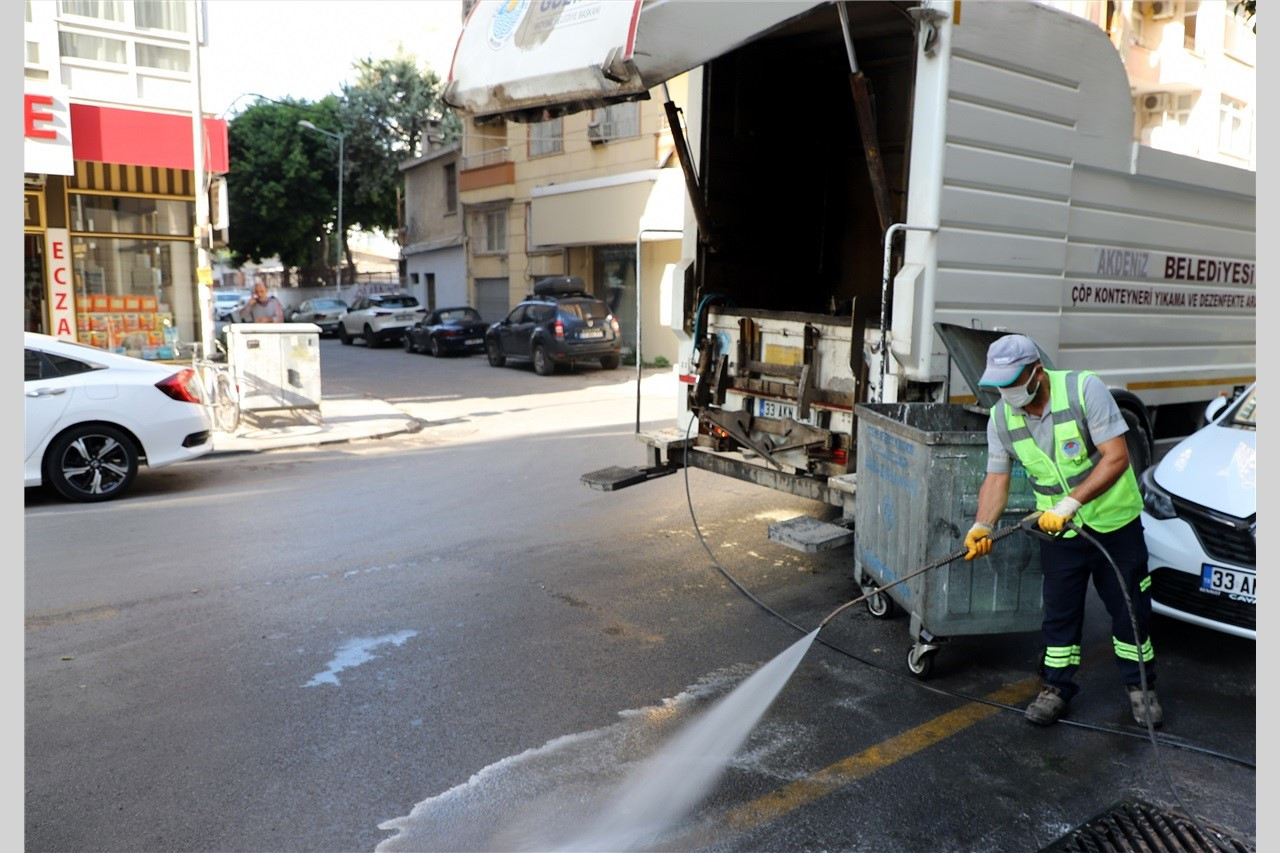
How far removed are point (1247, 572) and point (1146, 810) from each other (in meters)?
1.56

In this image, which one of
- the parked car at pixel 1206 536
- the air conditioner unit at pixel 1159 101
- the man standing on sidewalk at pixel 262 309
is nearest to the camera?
the parked car at pixel 1206 536

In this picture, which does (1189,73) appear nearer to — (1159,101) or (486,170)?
(1159,101)

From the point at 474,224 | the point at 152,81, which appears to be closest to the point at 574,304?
the point at 152,81

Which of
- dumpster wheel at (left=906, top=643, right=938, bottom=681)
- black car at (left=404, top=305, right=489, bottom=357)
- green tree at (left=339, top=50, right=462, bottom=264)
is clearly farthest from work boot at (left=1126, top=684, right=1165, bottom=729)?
green tree at (left=339, top=50, right=462, bottom=264)

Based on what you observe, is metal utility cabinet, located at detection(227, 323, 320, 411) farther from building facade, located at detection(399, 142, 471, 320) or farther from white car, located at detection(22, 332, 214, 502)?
building facade, located at detection(399, 142, 471, 320)

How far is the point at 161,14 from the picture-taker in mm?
14453

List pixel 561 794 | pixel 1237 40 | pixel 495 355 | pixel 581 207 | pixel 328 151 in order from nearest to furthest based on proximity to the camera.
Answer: pixel 561 794
pixel 495 355
pixel 581 207
pixel 1237 40
pixel 328 151

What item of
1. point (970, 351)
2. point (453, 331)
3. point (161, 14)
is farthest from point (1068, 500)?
point (453, 331)

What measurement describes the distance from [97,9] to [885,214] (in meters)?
12.8

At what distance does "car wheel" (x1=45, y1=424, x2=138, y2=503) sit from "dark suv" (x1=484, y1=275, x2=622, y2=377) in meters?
11.5

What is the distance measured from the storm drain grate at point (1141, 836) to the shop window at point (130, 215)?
1451cm

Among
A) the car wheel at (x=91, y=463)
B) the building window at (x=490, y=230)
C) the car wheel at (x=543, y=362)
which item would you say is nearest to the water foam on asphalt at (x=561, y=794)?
the car wheel at (x=91, y=463)

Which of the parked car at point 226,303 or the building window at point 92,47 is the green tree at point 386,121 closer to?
the parked car at point 226,303

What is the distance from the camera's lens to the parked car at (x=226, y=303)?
4066 cm
